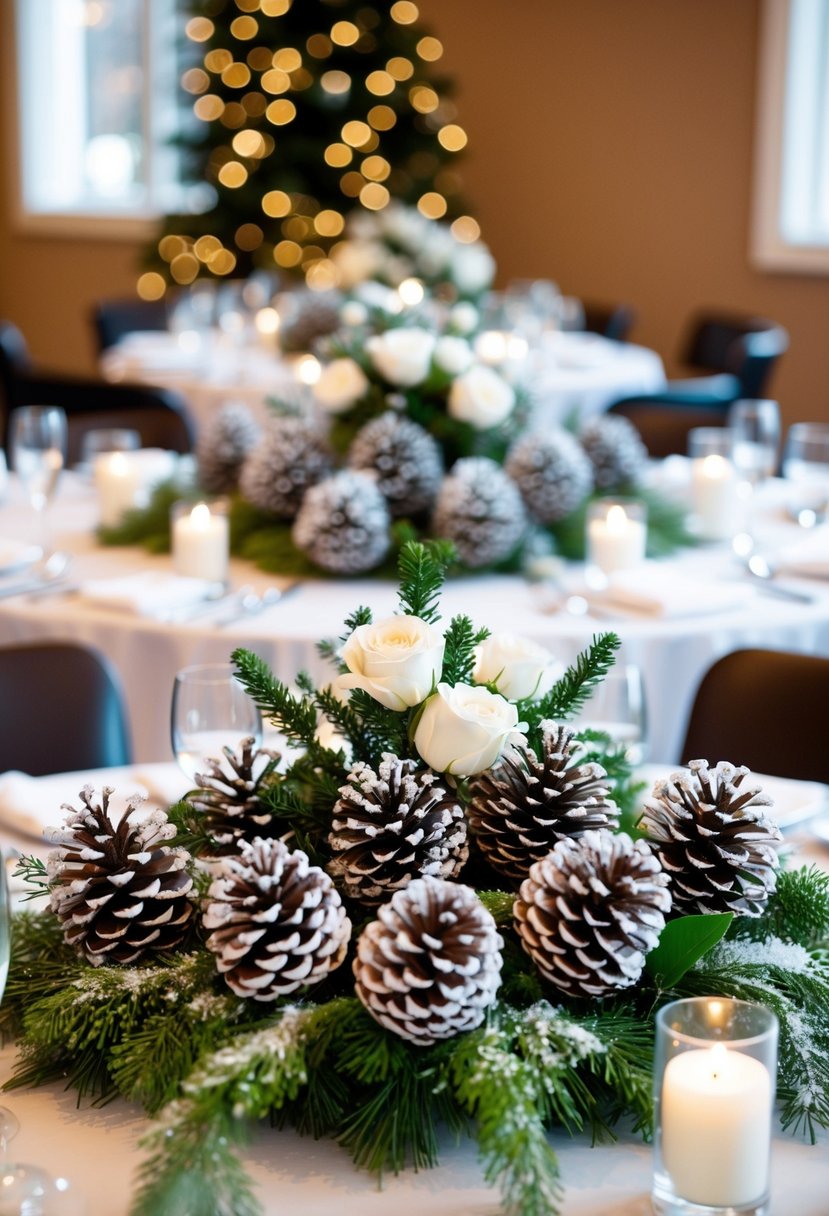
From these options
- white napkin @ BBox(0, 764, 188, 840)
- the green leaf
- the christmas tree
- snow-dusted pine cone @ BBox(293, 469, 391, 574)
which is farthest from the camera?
the christmas tree

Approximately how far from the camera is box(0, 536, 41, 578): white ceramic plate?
8.34ft

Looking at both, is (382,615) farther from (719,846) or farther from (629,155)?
(629,155)

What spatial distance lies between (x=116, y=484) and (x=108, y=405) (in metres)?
1.51

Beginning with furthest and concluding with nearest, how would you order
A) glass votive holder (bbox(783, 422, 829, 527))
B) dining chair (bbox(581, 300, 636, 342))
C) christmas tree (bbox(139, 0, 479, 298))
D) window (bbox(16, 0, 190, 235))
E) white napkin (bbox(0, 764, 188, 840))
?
window (bbox(16, 0, 190, 235)) < christmas tree (bbox(139, 0, 479, 298)) < dining chair (bbox(581, 300, 636, 342)) < glass votive holder (bbox(783, 422, 829, 527)) < white napkin (bbox(0, 764, 188, 840))

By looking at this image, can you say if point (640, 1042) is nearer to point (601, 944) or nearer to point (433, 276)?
point (601, 944)

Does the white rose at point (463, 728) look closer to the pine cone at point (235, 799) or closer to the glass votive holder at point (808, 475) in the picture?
the pine cone at point (235, 799)

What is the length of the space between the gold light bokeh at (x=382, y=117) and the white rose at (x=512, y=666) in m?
6.31

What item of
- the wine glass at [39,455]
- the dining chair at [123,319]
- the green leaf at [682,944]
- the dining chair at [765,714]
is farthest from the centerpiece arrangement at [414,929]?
the dining chair at [123,319]

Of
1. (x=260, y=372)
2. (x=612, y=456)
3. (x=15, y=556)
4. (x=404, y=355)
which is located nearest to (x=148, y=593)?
(x=15, y=556)

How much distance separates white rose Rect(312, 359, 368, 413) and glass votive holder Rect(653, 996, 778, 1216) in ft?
6.09

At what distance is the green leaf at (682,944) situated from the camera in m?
0.96

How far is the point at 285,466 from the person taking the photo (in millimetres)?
2598

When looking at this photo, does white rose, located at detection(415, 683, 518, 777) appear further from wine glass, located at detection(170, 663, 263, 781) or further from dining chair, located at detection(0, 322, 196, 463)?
dining chair, located at detection(0, 322, 196, 463)

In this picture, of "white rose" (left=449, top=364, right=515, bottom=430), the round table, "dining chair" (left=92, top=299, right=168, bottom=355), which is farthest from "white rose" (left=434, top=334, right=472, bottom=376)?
"dining chair" (left=92, top=299, right=168, bottom=355)
